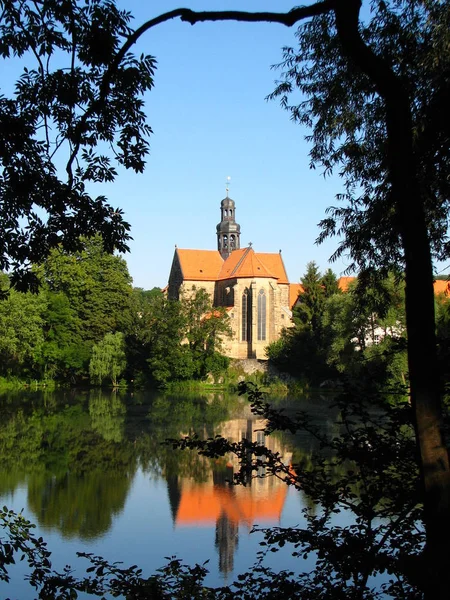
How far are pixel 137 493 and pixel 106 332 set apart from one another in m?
28.2

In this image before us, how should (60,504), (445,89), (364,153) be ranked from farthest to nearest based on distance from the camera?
1. (60,504)
2. (364,153)
3. (445,89)

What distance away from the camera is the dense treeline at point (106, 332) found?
125 ft

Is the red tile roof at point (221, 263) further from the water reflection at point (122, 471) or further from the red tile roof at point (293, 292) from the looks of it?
the water reflection at point (122, 471)

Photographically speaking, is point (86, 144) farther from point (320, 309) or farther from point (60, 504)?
point (320, 309)

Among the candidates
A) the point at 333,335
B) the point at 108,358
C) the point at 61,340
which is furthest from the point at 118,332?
the point at 333,335

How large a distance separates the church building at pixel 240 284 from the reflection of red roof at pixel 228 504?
28236 mm

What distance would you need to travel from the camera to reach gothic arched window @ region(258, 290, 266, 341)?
1799 inches

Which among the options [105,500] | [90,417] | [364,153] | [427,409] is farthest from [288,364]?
[427,409]

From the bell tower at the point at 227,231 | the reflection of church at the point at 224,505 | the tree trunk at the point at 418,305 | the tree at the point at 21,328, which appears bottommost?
the reflection of church at the point at 224,505

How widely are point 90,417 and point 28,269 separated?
19.5 meters

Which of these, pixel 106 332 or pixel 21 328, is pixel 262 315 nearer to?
pixel 106 332

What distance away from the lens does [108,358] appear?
38.2 m

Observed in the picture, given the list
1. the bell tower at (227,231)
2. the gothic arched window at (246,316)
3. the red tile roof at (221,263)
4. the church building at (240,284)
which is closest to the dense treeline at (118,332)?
the church building at (240,284)

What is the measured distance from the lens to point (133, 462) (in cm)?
1574
